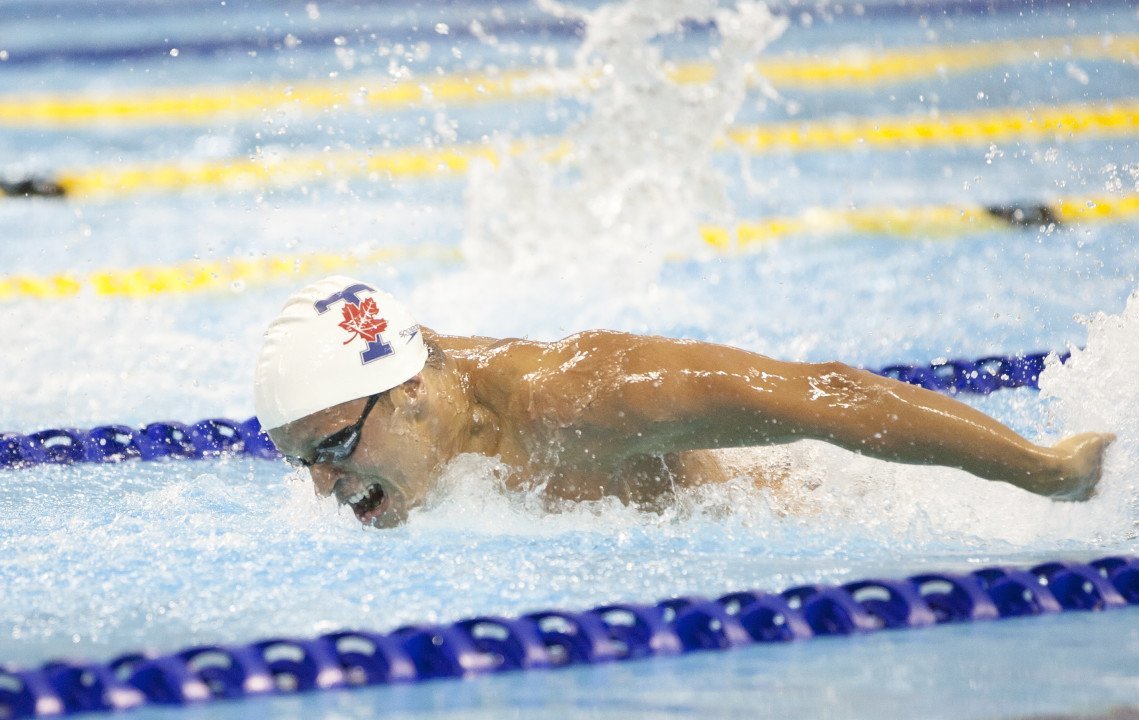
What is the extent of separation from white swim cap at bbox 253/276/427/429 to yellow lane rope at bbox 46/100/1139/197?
4253mm

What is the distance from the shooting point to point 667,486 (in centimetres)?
302

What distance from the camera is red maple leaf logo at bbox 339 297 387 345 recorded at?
111 inches

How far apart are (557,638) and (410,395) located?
68 cm

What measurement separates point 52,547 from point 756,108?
5632mm

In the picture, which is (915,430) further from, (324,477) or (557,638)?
(324,477)

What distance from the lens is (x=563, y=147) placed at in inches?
280

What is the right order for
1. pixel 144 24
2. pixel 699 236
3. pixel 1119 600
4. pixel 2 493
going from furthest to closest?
pixel 144 24 → pixel 699 236 → pixel 2 493 → pixel 1119 600

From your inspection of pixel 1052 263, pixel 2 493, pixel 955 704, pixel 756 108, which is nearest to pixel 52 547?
pixel 2 493

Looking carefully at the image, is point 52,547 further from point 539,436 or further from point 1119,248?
point 1119,248

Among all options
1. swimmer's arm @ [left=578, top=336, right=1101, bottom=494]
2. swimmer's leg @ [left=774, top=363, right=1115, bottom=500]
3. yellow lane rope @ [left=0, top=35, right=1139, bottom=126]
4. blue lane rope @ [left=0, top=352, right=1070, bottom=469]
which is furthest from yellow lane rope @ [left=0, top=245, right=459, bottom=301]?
swimmer's leg @ [left=774, top=363, right=1115, bottom=500]

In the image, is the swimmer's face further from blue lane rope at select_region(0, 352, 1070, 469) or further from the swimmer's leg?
blue lane rope at select_region(0, 352, 1070, 469)

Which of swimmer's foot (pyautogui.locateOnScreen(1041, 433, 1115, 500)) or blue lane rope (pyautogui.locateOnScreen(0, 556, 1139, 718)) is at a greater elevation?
swimmer's foot (pyautogui.locateOnScreen(1041, 433, 1115, 500))

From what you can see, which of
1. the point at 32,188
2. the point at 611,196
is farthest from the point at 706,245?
the point at 32,188

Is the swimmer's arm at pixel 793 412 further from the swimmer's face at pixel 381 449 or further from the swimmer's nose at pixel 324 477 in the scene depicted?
the swimmer's nose at pixel 324 477
